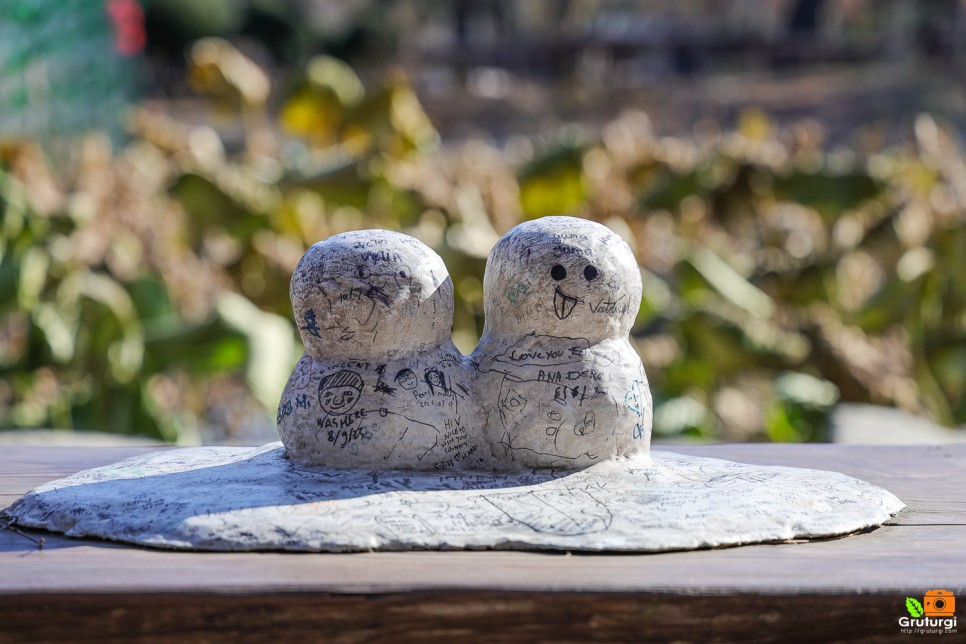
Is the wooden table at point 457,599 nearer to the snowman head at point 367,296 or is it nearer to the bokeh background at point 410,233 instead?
the snowman head at point 367,296

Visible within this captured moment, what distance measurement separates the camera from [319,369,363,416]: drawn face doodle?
5.43 feet

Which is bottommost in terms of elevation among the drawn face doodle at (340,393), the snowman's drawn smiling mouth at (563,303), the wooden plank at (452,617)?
the wooden plank at (452,617)

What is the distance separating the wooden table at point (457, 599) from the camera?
50.7 inches

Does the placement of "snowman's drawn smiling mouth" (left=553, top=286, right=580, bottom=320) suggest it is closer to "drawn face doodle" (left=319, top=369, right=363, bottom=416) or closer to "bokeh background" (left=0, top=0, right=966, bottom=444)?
"drawn face doodle" (left=319, top=369, right=363, bottom=416)

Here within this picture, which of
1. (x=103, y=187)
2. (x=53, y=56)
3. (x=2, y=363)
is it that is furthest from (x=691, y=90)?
(x=2, y=363)

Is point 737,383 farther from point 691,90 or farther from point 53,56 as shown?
point 691,90

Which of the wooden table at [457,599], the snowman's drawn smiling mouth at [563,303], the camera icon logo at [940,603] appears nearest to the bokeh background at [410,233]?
the snowman's drawn smiling mouth at [563,303]

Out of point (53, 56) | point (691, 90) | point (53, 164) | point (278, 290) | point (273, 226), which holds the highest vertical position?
point (691, 90)

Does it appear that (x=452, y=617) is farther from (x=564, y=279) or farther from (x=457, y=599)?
(x=564, y=279)

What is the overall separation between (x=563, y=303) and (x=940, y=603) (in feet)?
2.12

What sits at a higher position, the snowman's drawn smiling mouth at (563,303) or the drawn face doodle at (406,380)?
the snowman's drawn smiling mouth at (563,303)

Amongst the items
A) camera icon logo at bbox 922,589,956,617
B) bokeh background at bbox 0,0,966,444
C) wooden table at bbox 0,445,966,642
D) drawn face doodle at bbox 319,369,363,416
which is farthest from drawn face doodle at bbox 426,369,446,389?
bokeh background at bbox 0,0,966,444

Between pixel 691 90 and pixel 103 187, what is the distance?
11425mm

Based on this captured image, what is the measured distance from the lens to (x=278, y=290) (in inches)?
150
